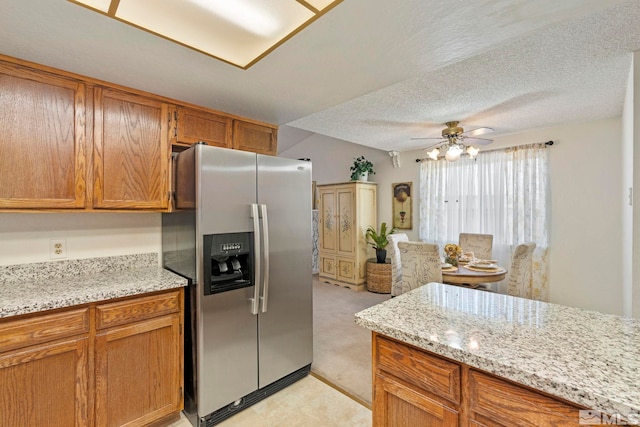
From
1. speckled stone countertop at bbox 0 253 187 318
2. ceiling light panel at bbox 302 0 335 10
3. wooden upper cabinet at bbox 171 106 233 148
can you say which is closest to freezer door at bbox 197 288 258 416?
speckled stone countertop at bbox 0 253 187 318

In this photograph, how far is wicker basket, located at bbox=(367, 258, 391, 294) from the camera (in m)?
4.66

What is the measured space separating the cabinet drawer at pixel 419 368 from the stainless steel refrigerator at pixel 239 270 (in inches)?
43.3

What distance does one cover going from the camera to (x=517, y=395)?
2.68 ft

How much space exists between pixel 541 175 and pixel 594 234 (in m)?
0.87

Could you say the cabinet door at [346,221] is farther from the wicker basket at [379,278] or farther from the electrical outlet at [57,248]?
the electrical outlet at [57,248]

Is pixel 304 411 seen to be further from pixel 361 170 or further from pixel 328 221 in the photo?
pixel 361 170

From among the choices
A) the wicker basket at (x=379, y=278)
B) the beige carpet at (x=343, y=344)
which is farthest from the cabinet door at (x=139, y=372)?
the wicker basket at (x=379, y=278)

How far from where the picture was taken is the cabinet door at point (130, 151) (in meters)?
1.85

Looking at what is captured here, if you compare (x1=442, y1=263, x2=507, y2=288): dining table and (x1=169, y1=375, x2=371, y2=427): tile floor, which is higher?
(x1=442, y1=263, x2=507, y2=288): dining table

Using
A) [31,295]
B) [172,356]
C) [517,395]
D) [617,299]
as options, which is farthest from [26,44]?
[617,299]

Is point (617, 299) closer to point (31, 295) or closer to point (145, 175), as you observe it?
point (145, 175)

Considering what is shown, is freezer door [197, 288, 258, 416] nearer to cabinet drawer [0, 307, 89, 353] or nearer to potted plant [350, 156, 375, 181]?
cabinet drawer [0, 307, 89, 353]

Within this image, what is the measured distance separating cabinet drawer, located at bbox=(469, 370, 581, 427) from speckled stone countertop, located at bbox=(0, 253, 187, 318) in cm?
167

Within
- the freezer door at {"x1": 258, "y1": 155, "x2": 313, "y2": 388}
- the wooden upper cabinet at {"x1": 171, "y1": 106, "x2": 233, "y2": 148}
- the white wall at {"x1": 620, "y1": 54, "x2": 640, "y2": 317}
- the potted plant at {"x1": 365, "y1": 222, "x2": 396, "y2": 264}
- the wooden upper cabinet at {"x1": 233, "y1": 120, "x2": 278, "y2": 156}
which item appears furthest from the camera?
the potted plant at {"x1": 365, "y1": 222, "x2": 396, "y2": 264}
